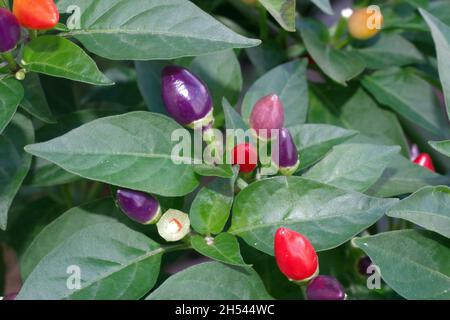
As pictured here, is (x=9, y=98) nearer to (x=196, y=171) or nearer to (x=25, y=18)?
(x=25, y=18)

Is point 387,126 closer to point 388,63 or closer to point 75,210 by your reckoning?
point 388,63

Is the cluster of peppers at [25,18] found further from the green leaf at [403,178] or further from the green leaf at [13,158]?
the green leaf at [403,178]

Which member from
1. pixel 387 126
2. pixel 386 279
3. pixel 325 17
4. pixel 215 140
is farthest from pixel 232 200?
pixel 325 17

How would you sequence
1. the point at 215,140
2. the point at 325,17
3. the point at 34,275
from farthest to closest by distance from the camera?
the point at 325,17, the point at 215,140, the point at 34,275

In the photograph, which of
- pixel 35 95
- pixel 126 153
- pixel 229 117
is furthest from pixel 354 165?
pixel 35 95

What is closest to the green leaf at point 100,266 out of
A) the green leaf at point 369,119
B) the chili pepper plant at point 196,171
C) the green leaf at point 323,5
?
the chili pepper plant at point 196,171
